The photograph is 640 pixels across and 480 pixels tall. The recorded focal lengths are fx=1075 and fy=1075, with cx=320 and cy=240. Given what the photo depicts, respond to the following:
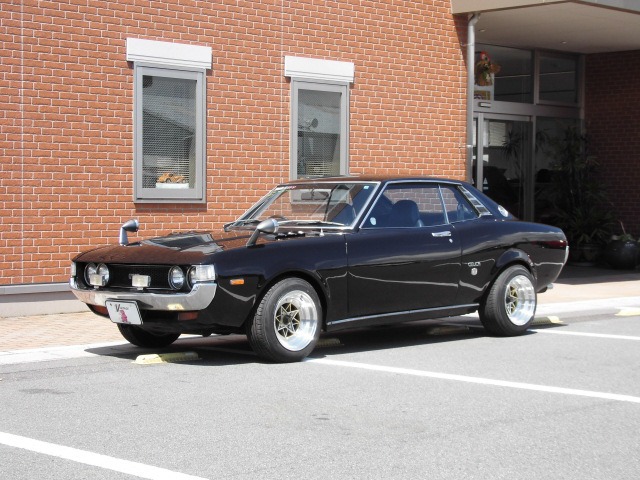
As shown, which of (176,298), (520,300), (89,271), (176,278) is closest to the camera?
(176,298)

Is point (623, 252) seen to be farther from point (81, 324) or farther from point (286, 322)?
point (286, 322)

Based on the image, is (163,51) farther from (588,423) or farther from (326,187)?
(588,423)

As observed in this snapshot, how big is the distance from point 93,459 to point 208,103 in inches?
336

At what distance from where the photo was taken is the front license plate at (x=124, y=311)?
8523 millimetres

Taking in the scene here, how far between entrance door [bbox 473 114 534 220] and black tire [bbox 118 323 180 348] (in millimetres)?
10130

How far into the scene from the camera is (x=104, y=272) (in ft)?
29.4

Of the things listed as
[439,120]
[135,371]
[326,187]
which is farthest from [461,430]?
[439,120]

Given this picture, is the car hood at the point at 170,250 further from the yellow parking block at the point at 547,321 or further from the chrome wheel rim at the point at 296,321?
the yellow parking block at the point at 547,321

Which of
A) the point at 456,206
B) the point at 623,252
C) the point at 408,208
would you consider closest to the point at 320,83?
the point at 456,206

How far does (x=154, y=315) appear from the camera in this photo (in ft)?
28.2

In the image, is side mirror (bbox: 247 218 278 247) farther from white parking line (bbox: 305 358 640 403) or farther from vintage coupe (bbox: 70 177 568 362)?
white parking line (bbox: 305 358 640 403)

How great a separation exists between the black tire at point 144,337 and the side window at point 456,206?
9.33 ft

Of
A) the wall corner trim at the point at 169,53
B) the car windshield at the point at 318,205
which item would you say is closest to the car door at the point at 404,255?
the car windshield at the point at 318,205

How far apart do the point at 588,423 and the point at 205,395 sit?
257cm
